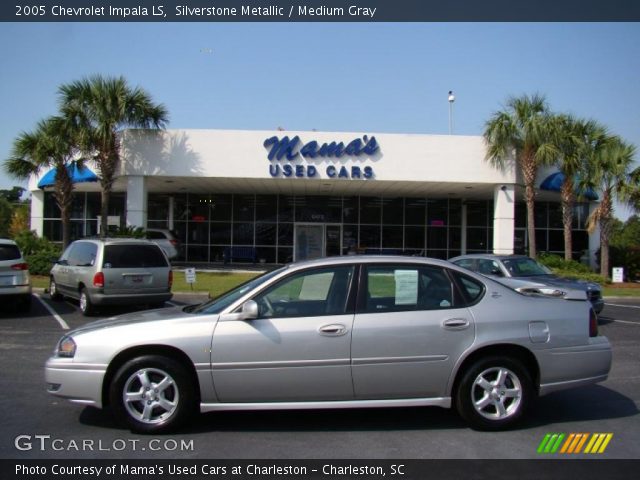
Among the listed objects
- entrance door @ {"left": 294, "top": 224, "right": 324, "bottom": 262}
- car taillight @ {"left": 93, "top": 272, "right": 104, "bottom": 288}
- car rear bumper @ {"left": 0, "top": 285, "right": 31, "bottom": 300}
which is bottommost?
car rear bumper @ {"left": 0, "top": 285, "right": 31, "bottom": 300}

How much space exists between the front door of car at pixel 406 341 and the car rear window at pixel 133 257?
7.91m

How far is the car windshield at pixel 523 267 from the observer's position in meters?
11.5

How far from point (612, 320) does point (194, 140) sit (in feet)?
51.4

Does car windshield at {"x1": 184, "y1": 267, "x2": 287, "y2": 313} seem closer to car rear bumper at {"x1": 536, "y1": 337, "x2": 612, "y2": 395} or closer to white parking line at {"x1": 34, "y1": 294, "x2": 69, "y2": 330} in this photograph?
car rear bumper at {"x1": 536, "y1": 337, "x2": 612, "y2": 395}

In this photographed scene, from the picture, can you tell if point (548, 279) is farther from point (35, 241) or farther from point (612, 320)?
point (35, 241)

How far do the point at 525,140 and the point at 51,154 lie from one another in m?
18.0

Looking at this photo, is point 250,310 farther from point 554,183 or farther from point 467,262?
point 554,183

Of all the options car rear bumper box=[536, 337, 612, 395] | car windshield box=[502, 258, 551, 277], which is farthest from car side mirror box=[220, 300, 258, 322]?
car windshield box=[502, 258, 551, 277]

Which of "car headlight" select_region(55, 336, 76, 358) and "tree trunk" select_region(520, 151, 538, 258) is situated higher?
"tree trunk" select_region(520, 151, 538, 258)

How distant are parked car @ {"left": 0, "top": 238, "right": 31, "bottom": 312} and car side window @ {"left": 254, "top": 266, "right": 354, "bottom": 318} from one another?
844 cm

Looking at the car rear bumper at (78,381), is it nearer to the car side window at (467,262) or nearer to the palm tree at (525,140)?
the car side window at (467,262)

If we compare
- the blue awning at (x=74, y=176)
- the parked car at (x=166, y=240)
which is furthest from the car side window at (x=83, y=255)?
the parked car at (x=166, y=240)

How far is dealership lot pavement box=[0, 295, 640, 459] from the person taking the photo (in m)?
4.42
